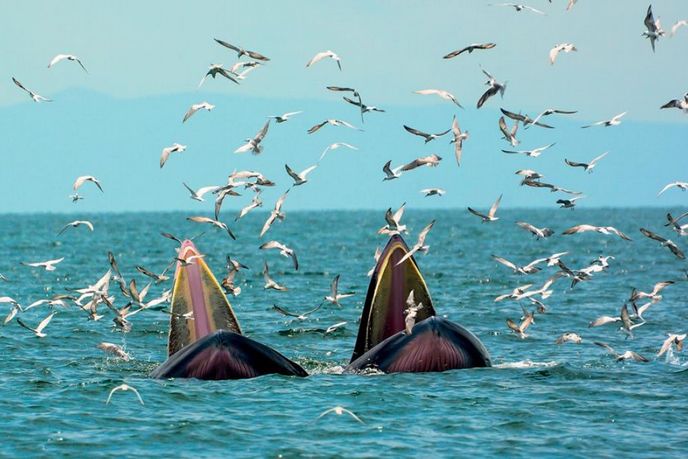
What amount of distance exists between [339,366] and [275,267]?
4114 cm

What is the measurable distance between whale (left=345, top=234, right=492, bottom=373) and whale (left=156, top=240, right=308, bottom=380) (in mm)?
1313

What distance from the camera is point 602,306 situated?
3703 centimetres

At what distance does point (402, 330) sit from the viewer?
20.0 meters

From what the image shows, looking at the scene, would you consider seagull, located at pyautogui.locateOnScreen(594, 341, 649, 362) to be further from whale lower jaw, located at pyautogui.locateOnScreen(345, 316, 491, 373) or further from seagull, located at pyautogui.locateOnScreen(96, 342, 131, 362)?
seagull, located at pyautogui.locateOnScreen(96, 342, 131, 362)

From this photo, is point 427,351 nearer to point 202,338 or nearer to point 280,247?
point 280,247

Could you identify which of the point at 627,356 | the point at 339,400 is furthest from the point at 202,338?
the point at 627,356

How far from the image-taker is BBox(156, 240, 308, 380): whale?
19.3 metres

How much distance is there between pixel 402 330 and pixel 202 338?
301 cm

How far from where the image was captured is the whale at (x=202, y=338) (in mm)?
19266

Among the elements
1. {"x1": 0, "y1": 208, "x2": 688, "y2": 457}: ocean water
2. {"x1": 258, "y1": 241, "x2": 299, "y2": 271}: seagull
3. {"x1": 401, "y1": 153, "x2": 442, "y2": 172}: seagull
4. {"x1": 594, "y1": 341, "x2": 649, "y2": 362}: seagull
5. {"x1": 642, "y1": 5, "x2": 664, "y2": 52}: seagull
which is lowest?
{"x1": 0, "y1": 208, "x2": 688, "y2": 457}: ocean water

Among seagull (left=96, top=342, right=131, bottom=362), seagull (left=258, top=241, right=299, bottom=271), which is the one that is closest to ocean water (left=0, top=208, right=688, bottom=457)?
seagull (left=96, top=342, right=131, bottom=362)

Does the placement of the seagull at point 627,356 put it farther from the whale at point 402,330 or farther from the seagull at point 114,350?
the seagull at point 114,350

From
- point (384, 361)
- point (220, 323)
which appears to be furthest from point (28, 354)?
point (384, 361)

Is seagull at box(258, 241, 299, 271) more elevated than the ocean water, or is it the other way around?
seagull at box(258, 241, 299, 271)
